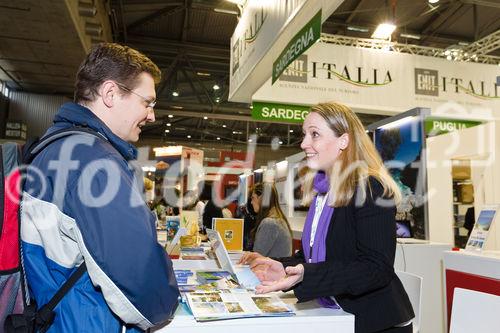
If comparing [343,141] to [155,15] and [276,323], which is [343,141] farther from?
[155,15]

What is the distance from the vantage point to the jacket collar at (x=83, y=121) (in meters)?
1.14

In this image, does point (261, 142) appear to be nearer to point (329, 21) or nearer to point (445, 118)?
point (329, 21)

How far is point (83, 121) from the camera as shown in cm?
113

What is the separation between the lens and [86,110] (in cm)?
117

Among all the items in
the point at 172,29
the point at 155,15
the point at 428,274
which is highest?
the point at 172,29

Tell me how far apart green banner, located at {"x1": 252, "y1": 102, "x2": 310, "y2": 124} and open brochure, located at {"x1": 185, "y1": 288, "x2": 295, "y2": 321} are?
427 cm

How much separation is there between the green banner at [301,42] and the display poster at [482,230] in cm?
197

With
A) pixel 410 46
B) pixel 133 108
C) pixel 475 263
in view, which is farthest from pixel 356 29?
pixel 133 108

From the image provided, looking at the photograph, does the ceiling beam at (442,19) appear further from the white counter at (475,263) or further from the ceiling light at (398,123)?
the white counter at (475,263)

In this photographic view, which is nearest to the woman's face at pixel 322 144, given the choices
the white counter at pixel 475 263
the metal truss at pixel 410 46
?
the white counter at pixel 475 263

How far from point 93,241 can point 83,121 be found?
1.15ft

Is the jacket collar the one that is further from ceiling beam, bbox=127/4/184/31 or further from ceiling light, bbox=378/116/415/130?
ceiling beam, bbox=127/4/184/31

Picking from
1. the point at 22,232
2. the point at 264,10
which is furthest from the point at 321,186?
the point at 264,10

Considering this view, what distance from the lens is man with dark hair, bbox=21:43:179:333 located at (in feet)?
3.22
